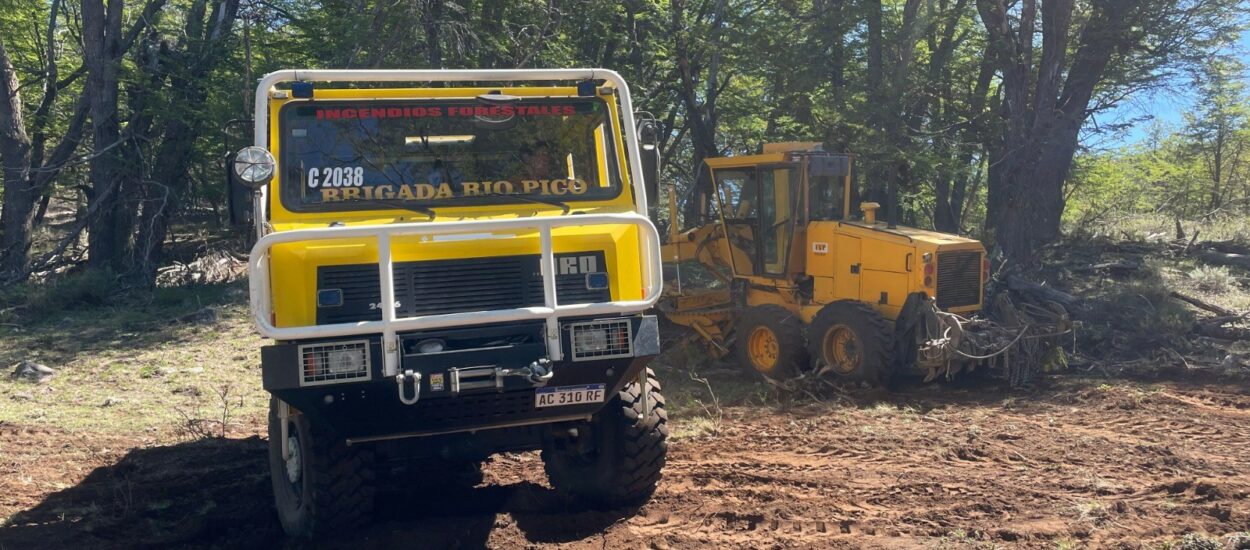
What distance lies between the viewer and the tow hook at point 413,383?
4.93 metres

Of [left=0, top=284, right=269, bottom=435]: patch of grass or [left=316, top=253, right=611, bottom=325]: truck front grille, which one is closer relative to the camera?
[left=316, top=253, right=611, bottom=325]: truck front grille

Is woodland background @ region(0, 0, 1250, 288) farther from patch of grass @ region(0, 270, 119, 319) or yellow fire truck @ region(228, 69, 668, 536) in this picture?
yellow fire truck @ region(228, 69, 668, 536)

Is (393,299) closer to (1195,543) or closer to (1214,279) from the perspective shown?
(1195,543)

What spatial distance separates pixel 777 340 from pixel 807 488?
3953 millimetres

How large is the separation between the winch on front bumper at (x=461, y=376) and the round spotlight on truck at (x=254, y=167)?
3.17 ft

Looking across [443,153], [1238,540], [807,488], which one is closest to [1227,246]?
[807,488]

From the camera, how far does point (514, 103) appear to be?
6395 mm

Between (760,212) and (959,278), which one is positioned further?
(760,212)

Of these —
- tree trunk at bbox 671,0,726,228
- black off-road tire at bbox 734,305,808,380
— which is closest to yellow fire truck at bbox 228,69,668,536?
black off-road tire at bbox 734,305,808,380

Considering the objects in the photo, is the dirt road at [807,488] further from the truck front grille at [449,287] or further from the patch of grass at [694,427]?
the truck front grille at [449,287]

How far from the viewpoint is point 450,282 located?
535 cm

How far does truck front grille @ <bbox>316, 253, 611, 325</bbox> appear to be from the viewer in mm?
5223

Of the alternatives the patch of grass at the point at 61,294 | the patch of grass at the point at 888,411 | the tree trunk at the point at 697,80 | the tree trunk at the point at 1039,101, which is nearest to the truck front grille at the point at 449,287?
the patch of grass at the point at 888,411

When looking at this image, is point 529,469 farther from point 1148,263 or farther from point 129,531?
point 1148,263
